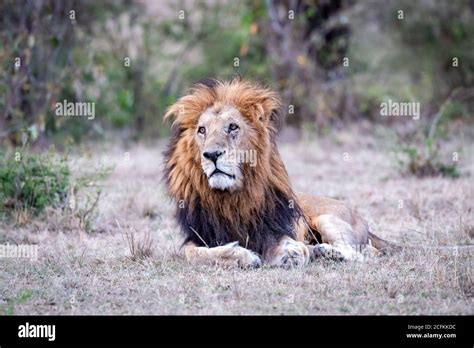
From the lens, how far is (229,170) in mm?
6418

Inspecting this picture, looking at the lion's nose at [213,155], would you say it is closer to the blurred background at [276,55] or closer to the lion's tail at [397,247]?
the lion's tail at [397,247]

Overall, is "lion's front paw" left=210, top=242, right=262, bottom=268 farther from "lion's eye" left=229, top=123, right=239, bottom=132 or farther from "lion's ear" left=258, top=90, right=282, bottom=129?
"lion's ear" left=258, top=90, right=282, bottom=129

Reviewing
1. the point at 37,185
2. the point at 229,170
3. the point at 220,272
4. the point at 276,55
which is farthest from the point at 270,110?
the point at 276,55

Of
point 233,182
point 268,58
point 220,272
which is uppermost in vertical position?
point 268,58

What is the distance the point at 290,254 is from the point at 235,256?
41 centimetres

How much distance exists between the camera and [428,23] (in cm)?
1750

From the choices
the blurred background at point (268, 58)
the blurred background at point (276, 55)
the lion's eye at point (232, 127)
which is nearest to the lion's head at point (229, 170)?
the lion's eye at point (232, 127)

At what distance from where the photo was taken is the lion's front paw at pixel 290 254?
6.53 m

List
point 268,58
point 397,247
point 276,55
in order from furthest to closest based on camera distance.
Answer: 1. point 268,58
2. point 276,55
3. point 397,247

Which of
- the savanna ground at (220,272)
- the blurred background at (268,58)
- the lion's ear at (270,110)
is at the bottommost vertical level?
the savanna ground at (220,272)

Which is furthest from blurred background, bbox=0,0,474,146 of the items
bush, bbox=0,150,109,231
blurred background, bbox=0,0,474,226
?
bush, bbox=0,150,109,231

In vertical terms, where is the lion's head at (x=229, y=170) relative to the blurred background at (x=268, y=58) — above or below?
below

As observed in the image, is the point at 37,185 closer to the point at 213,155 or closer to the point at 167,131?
the point at 213,155

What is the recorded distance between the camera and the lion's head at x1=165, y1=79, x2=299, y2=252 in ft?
21.5
